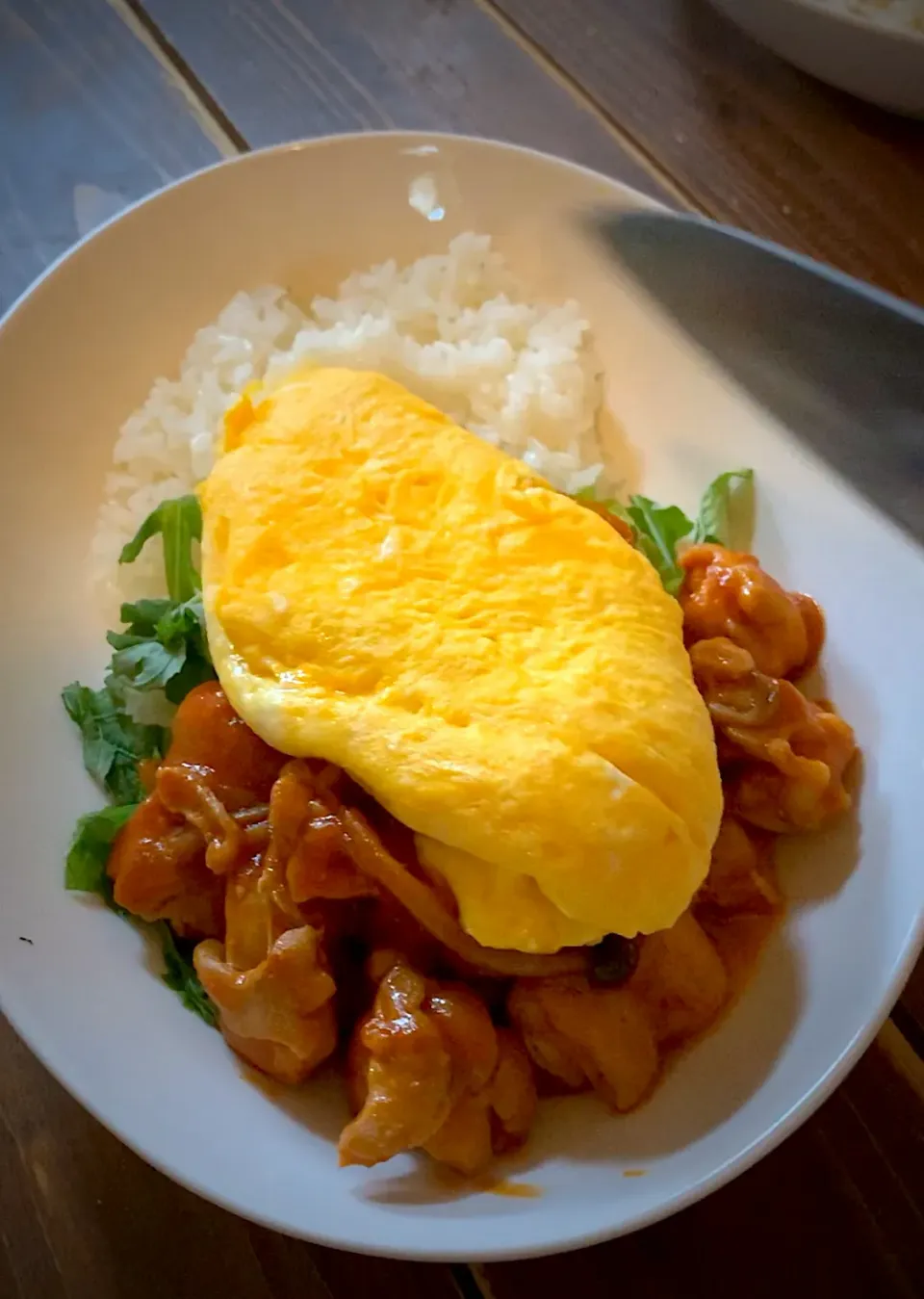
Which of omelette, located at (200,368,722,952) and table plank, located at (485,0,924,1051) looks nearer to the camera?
omelette, located at (200,368,722,952)

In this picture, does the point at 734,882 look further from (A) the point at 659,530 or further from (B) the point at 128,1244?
(B) the point at 128,1244

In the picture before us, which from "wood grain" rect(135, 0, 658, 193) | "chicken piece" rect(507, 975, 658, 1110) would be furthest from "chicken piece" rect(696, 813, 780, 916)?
"wood grain" rect(135, 0, 658, 193)

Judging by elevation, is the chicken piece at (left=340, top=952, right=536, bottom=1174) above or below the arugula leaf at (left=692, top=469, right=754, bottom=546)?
below

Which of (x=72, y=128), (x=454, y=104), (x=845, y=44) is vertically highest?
(x=845, y=44)

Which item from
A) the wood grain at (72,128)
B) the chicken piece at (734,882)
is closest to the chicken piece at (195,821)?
the chicken piece at (734,882)

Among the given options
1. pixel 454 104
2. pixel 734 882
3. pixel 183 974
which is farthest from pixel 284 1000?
pixel 454 104

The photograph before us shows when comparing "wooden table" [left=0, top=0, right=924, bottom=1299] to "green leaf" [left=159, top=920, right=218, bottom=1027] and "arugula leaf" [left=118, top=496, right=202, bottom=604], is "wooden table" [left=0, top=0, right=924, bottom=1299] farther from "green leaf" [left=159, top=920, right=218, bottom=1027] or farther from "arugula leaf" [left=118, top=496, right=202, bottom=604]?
"green leaf" [left=159, top=920, right=218, bottom=1027]
